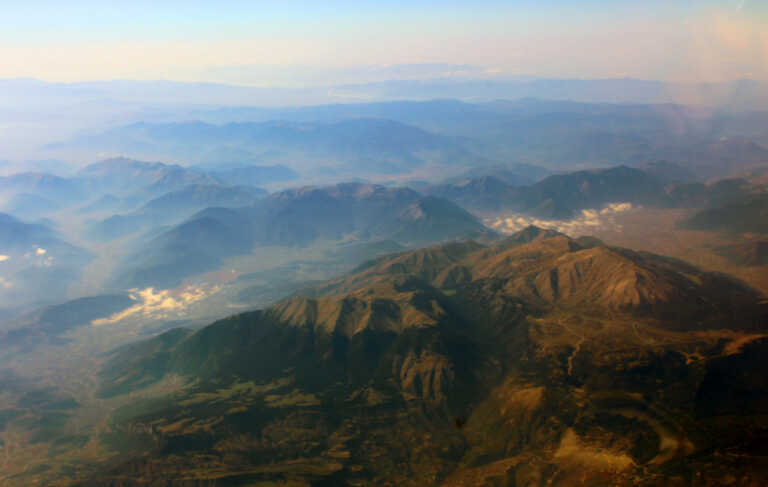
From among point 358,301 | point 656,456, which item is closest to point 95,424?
point 358,301

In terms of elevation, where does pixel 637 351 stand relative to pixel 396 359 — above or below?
above

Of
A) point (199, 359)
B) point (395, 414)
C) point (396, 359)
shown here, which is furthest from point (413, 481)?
point (199, 359)

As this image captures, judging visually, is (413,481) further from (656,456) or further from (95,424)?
(95,424)

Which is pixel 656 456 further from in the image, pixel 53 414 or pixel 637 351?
pixel 53 414

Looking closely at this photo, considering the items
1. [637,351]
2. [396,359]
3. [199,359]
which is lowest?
[199,359]

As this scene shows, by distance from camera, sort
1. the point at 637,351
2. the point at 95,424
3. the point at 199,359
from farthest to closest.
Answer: the point at 199,359
the point at 95,424
the point at 637,351

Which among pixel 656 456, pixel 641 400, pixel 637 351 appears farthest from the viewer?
pixel 637 351

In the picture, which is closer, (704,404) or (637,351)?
(704,404)
